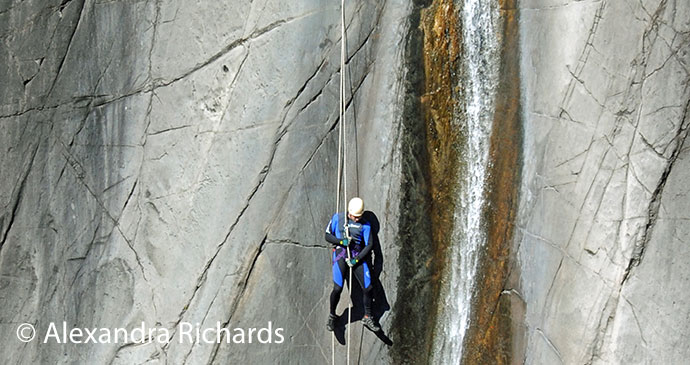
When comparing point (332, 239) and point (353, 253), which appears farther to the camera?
point (353, 253)

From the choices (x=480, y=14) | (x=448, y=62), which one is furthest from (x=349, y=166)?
(x=480, y=14)

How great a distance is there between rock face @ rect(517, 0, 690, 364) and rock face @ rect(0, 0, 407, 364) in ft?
6.23

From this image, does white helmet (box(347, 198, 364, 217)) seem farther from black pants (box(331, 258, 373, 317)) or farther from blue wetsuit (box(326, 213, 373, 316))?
black pants (box(331, 258, 373, 317))

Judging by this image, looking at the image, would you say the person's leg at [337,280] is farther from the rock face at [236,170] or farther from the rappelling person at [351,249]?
the rock face at [236,170]

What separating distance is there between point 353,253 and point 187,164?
99.1 inches

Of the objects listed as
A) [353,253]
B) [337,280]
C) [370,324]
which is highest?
[353,253]

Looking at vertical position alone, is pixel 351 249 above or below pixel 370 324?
above

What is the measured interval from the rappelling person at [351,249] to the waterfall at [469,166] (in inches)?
46.0

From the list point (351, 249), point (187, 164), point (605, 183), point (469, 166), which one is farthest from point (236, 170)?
point (605, 183)

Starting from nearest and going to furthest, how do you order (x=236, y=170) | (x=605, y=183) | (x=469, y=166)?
1. (x=605, y=183)
2. (x=236, y=170)
3. (x=469, y=166)

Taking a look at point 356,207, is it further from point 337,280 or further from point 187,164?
point 187,164

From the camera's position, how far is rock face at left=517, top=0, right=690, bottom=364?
8.73 meters

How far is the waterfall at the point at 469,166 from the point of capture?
10.5 m

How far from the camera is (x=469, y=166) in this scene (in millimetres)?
10641
